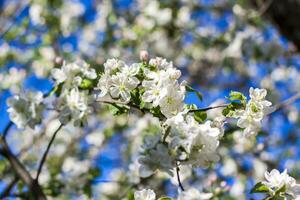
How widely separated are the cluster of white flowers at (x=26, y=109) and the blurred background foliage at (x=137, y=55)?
985 mm

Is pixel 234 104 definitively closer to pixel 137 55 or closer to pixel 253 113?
pixel 253 113

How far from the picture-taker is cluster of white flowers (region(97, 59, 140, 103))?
5.61ft

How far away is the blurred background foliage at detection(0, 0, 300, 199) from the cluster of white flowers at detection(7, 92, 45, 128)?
98 cm

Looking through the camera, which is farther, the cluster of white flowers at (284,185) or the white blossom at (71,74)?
the white blossom at (71,74)

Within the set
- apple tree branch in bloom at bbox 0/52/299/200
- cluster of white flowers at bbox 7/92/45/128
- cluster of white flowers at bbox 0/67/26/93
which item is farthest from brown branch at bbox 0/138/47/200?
cluster of white flowers at bbox 0/67/26/93

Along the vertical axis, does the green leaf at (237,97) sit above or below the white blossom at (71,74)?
below

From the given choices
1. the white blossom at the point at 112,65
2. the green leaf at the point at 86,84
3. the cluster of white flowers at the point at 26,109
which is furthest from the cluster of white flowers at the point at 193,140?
the cluster of white flowers at the point at 26,109

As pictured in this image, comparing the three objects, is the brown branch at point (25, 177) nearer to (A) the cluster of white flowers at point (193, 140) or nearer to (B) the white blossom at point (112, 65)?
(B) the white blossom at point (112, 65)

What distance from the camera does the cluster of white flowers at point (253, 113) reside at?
5.53ft

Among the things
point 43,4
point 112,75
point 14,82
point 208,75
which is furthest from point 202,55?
point 112,75

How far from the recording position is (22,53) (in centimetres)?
449

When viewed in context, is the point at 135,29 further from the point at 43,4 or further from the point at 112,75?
the point at 112,75

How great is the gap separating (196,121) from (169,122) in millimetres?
122

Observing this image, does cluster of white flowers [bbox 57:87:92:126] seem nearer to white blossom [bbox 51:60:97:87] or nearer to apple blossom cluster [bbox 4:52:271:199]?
apple blossom cluster [bbox 4:52:271:199]
